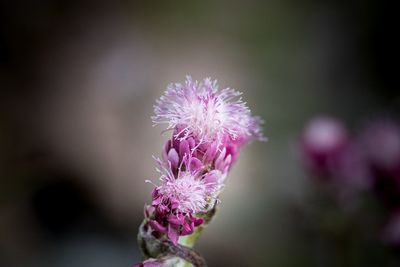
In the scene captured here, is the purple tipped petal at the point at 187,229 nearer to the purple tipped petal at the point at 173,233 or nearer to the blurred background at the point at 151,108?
the purple tipped petal at the point at 173,233

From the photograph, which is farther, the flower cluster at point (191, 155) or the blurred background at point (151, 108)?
the blurred background at point (151, 108)

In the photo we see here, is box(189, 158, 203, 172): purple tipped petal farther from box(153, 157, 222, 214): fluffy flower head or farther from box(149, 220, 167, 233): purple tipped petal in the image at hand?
box(149, 220, 167, 233): purple tipped petal

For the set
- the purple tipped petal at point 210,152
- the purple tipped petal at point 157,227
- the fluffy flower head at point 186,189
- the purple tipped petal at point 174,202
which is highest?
the purple tipped petal at point 210,152

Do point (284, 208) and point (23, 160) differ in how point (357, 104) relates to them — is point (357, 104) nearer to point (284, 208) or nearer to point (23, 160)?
point (284, 208)

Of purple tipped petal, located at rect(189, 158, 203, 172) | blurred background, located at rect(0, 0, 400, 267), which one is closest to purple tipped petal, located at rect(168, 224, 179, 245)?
purple tipped petal, located at rect(189, 158, 203, 172)

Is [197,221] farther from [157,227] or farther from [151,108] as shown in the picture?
[151,108]

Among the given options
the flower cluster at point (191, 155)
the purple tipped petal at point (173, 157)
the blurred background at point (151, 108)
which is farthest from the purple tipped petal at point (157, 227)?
the blurred background at point (151, 108)

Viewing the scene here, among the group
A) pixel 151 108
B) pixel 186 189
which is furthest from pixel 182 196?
pixel 151 108

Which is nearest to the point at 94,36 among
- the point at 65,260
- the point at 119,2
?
the point at 119,2
